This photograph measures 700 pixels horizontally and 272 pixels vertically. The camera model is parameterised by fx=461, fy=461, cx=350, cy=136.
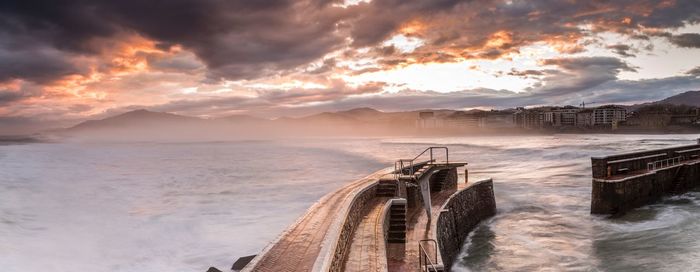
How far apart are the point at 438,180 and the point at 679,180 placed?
1476 cm

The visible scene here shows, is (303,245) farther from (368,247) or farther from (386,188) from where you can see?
(386,188)

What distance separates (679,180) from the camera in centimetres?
2677

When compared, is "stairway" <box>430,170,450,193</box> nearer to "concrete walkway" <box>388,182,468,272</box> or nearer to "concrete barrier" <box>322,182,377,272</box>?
"concrete walkway" <box>388,182,468,272</box>

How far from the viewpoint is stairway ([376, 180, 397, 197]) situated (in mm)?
18516

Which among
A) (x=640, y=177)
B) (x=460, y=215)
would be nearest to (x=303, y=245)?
(x=460, y=215)

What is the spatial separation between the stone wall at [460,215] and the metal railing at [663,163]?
9.15 meters

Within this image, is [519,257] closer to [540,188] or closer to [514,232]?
[514,232]

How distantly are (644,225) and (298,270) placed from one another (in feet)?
57.3

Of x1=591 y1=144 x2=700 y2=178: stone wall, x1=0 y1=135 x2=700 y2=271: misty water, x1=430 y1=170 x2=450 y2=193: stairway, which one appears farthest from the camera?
x1=430 y1=170 x2=450 y2=193: stairway

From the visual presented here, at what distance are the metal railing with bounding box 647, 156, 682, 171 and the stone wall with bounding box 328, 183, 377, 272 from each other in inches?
696

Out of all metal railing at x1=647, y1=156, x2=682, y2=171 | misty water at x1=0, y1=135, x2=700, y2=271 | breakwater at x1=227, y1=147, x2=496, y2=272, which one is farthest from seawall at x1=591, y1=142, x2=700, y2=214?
breakwater at x1=227, y1=147, x2=496, y2=272

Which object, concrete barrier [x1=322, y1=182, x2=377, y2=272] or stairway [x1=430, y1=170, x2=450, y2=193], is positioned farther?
stairway [x1=430, y1=170, x2=450, y2=193]

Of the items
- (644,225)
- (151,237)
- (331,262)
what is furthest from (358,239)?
(151,237)

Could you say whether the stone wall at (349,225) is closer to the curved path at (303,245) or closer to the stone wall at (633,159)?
the curved path at (303,245)
